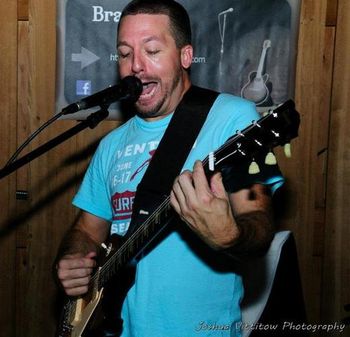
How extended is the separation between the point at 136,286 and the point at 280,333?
34.0 inches

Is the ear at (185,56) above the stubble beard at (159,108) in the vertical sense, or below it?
above

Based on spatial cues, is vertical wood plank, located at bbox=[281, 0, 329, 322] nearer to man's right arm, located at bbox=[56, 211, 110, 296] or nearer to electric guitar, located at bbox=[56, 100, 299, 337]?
man's right arm, located at bbox=[56, 211, 110, 296]

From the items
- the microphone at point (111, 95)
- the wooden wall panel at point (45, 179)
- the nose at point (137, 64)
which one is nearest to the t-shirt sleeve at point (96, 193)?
the nose at point (137, 64)

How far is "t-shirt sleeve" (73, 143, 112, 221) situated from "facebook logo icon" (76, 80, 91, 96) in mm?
696

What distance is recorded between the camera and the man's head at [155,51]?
5.80ft

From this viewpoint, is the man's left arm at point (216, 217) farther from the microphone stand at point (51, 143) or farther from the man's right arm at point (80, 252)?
the man's right arm at point (80, 252)

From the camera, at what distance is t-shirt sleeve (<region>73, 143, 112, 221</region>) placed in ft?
6.61

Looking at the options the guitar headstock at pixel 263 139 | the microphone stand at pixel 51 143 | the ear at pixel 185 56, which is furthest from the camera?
the ear at pixel 185 56

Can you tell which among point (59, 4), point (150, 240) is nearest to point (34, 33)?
point (59, 4)

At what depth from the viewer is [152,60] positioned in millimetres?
1771

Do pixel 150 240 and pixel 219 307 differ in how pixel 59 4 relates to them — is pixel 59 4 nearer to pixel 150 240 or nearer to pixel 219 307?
pixel 150 240

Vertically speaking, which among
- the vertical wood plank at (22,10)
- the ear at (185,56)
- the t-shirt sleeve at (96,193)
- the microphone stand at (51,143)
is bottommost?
the t-shirt sleeve at (96,193)

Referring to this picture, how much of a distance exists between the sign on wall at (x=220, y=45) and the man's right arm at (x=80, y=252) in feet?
2.50

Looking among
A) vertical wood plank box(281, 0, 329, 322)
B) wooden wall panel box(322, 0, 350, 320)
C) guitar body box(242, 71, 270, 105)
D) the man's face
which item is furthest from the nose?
wooden wall panel box(322, 0, 350, 320)
